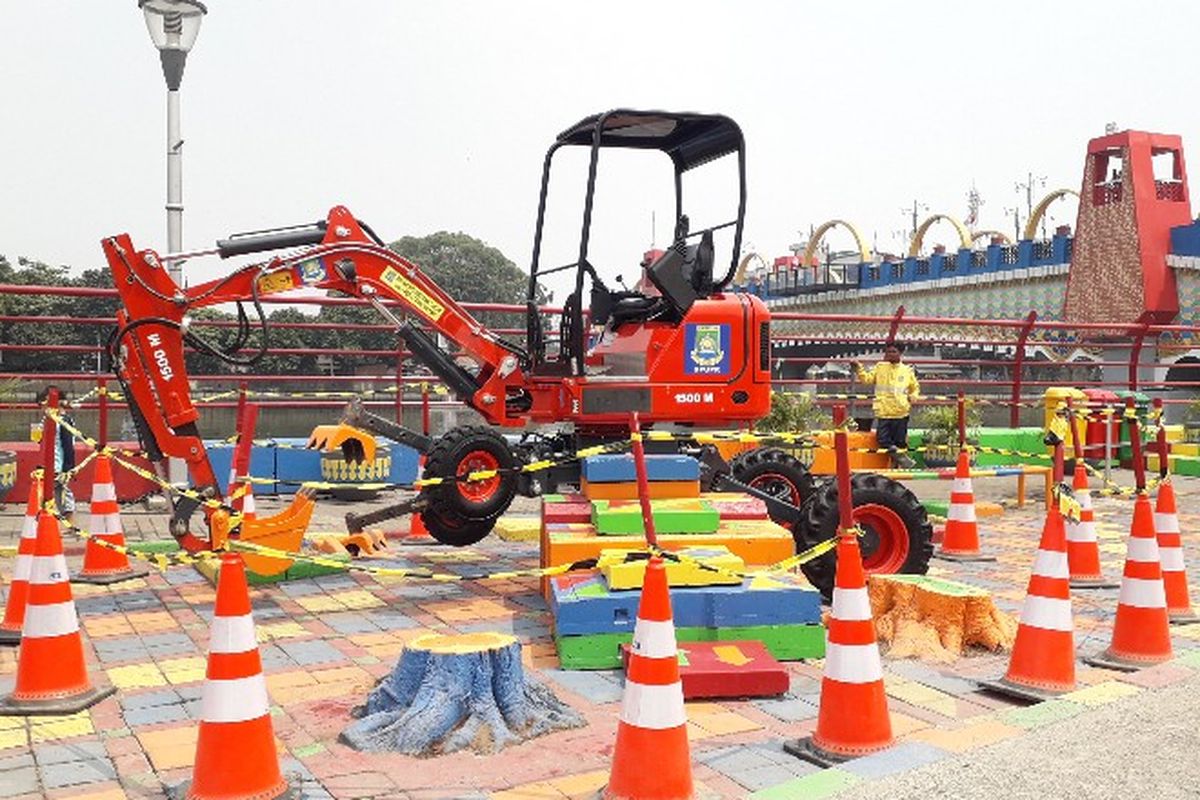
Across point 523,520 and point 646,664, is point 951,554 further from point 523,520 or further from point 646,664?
point 646,664

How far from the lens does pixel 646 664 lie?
3.33 meters

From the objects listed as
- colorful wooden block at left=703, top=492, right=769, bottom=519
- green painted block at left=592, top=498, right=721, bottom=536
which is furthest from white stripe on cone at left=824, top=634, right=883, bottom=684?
colorful wooden block at left=703, top=492, right=769, bottom=519

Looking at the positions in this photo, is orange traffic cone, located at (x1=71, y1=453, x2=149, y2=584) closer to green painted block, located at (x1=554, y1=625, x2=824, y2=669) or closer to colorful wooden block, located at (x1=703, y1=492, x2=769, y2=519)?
green painted block, located at (x1=554, y1=625, x2=824, y2=669)

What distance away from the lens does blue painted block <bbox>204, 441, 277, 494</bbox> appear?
1047 centimetres

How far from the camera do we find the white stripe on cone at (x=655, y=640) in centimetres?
334

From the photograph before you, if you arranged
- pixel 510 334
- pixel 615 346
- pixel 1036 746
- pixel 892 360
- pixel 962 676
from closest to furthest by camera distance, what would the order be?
pixel 1036 746
pixel 962 676
pixel 615 346
pixel 510 334
pixel 892 360

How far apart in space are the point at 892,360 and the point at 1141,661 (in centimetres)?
733

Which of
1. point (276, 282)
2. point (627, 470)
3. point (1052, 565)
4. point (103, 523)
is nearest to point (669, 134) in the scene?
point (627, 470)

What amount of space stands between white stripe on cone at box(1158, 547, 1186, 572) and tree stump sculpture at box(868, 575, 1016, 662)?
1.20 m

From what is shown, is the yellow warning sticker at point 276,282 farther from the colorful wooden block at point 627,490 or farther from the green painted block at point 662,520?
the green painted block at point 662,520

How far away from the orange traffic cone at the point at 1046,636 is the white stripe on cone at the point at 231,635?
127 inches

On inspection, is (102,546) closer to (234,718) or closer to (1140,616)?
(234,718)

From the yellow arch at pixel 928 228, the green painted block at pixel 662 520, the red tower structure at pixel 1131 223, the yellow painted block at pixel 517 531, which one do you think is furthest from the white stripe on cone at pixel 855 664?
the yellow arch at pixel 928 228

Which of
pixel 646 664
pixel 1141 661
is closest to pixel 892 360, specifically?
pixel 1141 661
